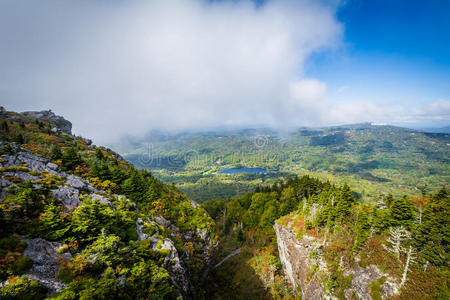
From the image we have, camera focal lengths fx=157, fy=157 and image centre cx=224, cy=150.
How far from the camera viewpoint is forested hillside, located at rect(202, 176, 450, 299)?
17938 mm

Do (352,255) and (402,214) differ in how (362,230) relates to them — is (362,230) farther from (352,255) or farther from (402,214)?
(402,214)

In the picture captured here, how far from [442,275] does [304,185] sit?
1526 inches

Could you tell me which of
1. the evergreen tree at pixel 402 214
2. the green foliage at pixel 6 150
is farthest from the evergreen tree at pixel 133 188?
the evergreen tree at pixel 402 214

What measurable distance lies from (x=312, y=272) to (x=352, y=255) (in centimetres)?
758

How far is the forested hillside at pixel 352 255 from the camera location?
1794 centimetres

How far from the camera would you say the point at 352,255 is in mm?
22906

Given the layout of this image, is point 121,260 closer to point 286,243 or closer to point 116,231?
point 116,231

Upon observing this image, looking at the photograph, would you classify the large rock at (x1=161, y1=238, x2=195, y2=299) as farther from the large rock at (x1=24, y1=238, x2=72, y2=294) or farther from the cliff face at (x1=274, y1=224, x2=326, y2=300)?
the cliff face at (x1=274, y1=224, x2=326, y2=300)

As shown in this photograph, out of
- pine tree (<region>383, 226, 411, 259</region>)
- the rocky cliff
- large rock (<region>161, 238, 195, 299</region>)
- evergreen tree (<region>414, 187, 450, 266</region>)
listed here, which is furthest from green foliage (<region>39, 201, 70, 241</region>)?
evergreen tree (<region>414, 187, 450, 266</region>)

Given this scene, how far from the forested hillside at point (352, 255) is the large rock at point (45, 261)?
31698 millimetres

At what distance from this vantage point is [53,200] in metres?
17.5

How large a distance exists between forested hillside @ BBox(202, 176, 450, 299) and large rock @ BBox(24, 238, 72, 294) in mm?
31698

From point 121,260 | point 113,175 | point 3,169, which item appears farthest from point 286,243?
point 3,169

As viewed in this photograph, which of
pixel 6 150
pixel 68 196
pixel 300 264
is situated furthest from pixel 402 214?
pixel 6 150
